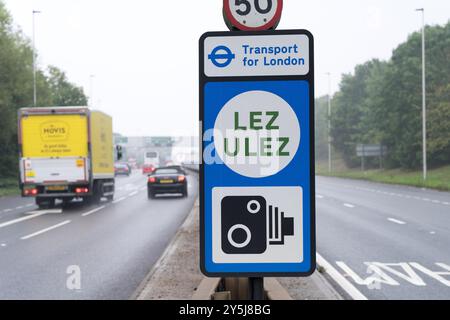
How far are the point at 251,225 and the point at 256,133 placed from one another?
37 cm

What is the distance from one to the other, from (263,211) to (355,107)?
9101 cm

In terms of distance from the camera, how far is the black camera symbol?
2.58m

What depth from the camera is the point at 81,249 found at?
12516 mm

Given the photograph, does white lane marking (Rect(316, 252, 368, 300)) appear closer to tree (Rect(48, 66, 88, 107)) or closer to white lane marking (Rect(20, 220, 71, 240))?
white lane marking (Rect(20, 220, 71, 240))

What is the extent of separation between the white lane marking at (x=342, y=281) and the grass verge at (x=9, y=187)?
28915 millimetres

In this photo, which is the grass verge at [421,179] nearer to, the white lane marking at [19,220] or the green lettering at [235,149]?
the white lane marking at [19,220]

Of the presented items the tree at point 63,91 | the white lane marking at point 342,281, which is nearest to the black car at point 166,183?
the white lane marking at point 342,281

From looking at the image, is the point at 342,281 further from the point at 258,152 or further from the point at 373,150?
the point at 373,150

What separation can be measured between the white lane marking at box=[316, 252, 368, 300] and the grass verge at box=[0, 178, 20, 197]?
2892 cm

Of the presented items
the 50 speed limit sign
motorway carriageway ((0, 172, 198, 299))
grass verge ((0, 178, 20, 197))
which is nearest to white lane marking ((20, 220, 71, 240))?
motorway carriageway ((0, 172, 198, 299))

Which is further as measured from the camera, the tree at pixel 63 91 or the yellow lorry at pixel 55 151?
the tree at pixel 63 91

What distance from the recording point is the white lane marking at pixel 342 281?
7.92 m

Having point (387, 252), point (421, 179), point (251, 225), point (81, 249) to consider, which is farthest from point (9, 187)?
point (251, 225)

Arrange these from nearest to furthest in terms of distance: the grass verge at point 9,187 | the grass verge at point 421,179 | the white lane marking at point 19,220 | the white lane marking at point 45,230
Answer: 1. the white lane marking at point 45,230
2. the white lane marking at point 19,220
3. the grass verge at point 9,187
4. the grass verge at point 421,179
